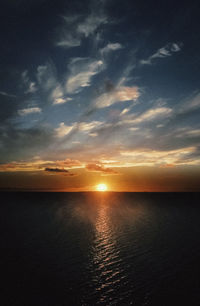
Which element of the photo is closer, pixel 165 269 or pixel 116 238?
pixel 165 269

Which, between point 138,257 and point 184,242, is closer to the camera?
point 138,257

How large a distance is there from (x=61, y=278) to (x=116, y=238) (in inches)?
659

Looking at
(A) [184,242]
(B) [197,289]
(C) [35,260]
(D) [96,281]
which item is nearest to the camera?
(B) [197,289]

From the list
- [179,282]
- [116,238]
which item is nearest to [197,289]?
[179,282]

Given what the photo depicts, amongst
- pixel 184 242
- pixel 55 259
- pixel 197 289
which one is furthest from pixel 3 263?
pixel 184 242

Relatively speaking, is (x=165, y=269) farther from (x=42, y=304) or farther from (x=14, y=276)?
(x=14, y=276)

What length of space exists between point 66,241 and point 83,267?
1099 cm

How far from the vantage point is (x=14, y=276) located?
60.7 feet

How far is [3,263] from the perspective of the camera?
21.6 meters

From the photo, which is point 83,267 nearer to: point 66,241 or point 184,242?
point 66,241

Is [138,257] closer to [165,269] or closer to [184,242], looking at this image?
[165,269]

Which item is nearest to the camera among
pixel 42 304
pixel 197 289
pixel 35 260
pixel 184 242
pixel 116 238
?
pixel 42 304

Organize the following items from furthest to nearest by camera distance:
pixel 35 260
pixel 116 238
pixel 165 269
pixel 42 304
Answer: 1. pixel 116 238
2. pixel 35 260
3. pixel 165 269
4. pixel 42 304

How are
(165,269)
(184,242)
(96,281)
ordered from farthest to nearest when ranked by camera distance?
(184,242) < (165,269) < (96,281)
